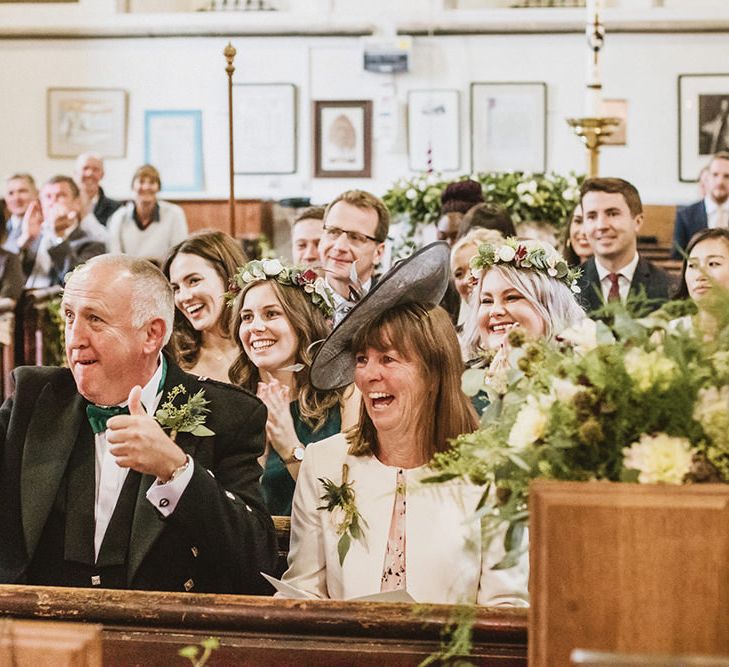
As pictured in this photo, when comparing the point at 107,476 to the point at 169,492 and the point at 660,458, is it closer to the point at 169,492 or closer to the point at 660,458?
the point at 169,492

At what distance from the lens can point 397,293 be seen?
9.71 ft

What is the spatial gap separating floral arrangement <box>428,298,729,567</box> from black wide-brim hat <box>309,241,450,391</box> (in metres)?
0.95

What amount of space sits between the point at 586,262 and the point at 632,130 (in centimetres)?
737

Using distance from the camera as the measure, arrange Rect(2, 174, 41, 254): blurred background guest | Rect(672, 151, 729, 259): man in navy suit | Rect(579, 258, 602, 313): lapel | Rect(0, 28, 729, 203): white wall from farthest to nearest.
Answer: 1. Rect(0, 28, 729, 203): white wall
2. Rect(2, 174, 41, 254): blurred background guest
3. Rect(672, 151, 729, 259): man in navy suit
4. Rect(579, 258, 602, 313): lapel

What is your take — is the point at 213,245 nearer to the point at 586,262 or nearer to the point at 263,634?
the point at 586,262

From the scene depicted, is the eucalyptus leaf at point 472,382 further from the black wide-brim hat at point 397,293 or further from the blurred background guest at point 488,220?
the blurred background guest at point 488,220

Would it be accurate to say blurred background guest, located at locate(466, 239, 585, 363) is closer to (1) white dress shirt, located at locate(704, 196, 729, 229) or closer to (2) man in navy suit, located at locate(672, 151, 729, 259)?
(2) man in navy suit, located at locate(672, 151, 729, 259)

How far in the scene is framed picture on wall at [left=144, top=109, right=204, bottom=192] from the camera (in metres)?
13.2

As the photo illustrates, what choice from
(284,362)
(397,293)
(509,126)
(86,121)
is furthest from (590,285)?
(86,121)

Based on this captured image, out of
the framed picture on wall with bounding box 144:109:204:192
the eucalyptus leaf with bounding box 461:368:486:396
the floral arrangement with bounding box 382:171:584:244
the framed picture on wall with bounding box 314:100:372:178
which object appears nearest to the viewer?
the eucalyptus leaf with bounding box 461:368:486:396

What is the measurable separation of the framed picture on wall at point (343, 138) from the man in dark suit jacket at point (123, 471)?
33.2 ft

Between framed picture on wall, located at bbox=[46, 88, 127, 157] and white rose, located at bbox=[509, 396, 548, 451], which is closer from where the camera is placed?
white rose, located at bbox=[509, 396, 548, 451]

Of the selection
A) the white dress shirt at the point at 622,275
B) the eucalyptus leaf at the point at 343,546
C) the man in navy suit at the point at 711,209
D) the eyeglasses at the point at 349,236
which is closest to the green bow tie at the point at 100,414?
the eucalyptus leaf at the point at 343,546

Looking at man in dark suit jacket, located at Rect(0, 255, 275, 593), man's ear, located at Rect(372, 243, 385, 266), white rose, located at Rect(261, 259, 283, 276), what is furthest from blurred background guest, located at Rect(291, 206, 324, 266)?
man in dark suit jacket, located at Rect(0, 255, 275, 593)
